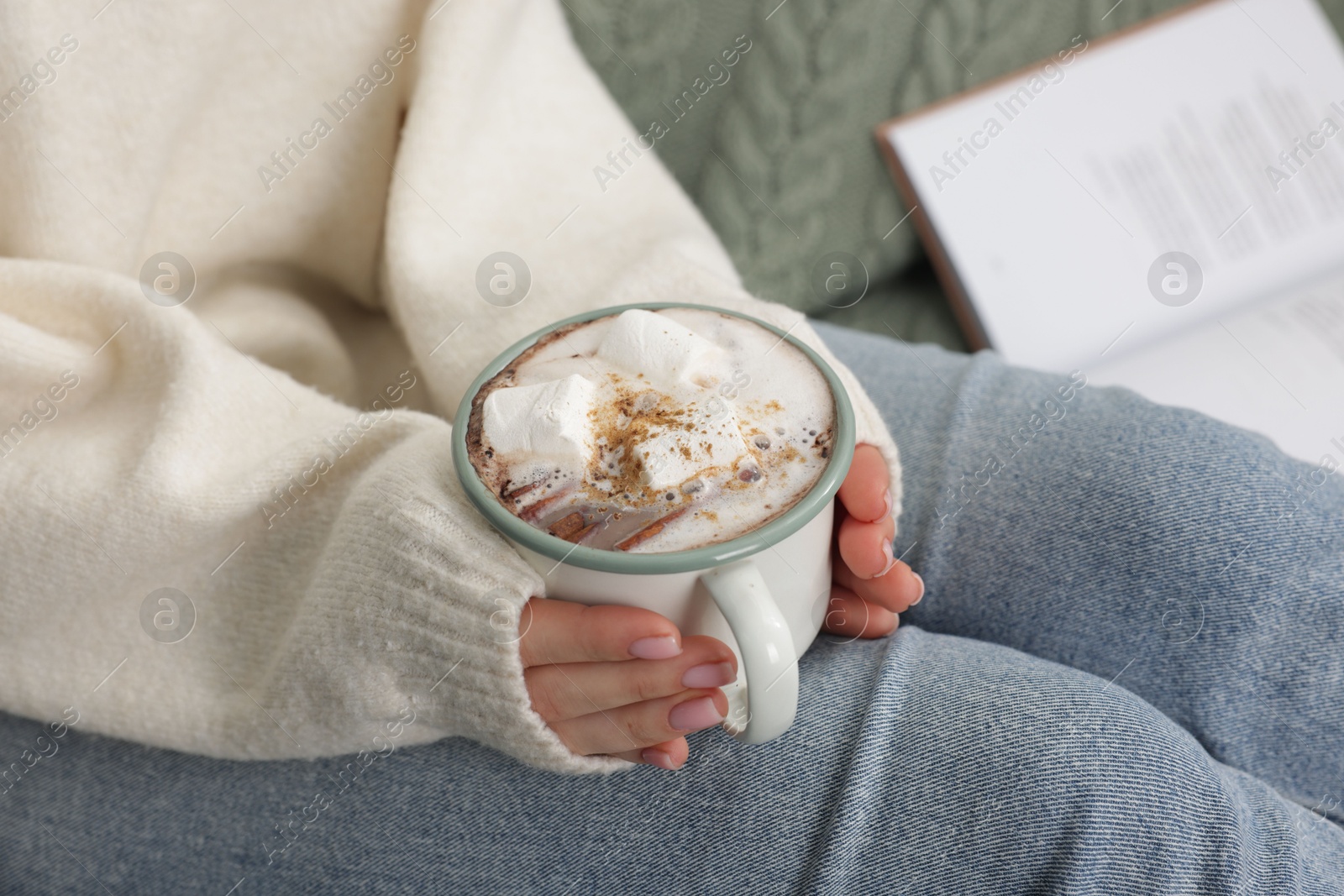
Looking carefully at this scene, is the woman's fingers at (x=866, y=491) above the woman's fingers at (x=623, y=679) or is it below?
→ below

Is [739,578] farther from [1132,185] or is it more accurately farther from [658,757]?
[1132,185]

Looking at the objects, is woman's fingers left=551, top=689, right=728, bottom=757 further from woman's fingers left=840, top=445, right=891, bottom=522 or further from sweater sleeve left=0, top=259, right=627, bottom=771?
woman's fingers left=840, top=445, right=891, bottom=522

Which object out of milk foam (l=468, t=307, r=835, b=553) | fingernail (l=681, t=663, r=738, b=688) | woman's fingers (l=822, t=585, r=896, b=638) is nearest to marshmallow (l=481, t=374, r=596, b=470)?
milk foam (l=468, t=307, r=835, b=553)

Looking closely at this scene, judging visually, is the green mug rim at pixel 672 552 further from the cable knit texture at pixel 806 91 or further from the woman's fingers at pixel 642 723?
the cable knit texture at pixel 806 91

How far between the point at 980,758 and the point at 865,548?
0.39ft

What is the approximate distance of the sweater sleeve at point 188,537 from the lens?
20.2 inches

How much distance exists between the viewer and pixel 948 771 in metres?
0.48

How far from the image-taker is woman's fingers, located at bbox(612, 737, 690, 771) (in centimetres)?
48

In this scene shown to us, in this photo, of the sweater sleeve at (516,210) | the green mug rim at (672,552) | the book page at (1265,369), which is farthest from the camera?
the book page at (1265,369)

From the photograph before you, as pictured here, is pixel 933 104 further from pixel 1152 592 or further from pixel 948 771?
pixel 948 771

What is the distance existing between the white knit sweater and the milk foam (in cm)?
5

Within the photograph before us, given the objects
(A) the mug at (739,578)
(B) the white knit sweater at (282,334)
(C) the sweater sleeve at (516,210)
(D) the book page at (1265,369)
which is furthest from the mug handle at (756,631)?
(D) the book page at (1265,369)

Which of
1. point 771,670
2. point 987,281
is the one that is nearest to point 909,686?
point 771,670

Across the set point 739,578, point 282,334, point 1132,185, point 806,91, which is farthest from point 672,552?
point 1132,185
